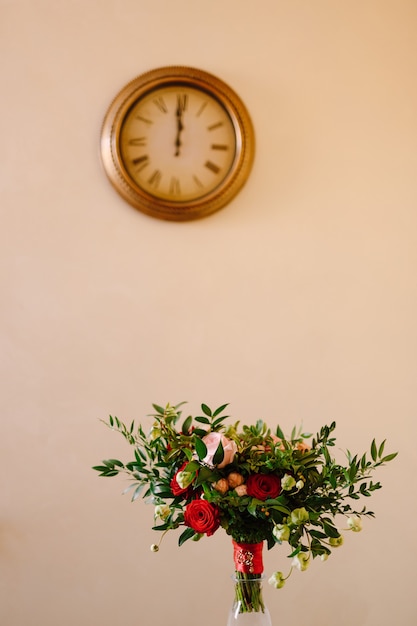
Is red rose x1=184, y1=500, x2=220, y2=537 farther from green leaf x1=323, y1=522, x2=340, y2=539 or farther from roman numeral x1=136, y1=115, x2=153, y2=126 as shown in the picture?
roman numeral x1=136, y1=115, x2=153, y2=126

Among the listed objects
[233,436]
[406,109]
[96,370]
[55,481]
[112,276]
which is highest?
[406,109]

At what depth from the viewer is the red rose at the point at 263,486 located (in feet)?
4.38

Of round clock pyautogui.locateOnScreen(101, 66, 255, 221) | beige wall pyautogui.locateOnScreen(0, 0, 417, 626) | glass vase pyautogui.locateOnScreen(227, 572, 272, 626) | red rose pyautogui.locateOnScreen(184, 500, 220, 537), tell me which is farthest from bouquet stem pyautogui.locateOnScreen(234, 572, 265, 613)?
round clock pyautogui.locateOnScreen(101, 66, 255, 221)

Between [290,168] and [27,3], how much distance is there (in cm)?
109

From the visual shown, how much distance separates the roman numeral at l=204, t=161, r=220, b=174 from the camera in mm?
2535

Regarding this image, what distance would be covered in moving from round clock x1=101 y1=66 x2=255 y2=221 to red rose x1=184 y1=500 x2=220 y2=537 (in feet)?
4.45

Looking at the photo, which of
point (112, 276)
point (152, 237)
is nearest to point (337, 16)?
point (152, 237)

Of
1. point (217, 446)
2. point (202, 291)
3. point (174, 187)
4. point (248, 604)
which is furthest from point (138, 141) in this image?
point (248, 604)

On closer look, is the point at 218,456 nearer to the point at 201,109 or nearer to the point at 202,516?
the point at 202,516

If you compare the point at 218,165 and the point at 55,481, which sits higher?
the point at 218,165

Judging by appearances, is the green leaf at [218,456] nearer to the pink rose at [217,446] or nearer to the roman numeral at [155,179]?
the pink rose at [217,446]

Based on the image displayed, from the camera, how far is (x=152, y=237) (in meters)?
2.49

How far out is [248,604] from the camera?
1.36 meters

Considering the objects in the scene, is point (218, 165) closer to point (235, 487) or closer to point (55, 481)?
point (55, 481)
